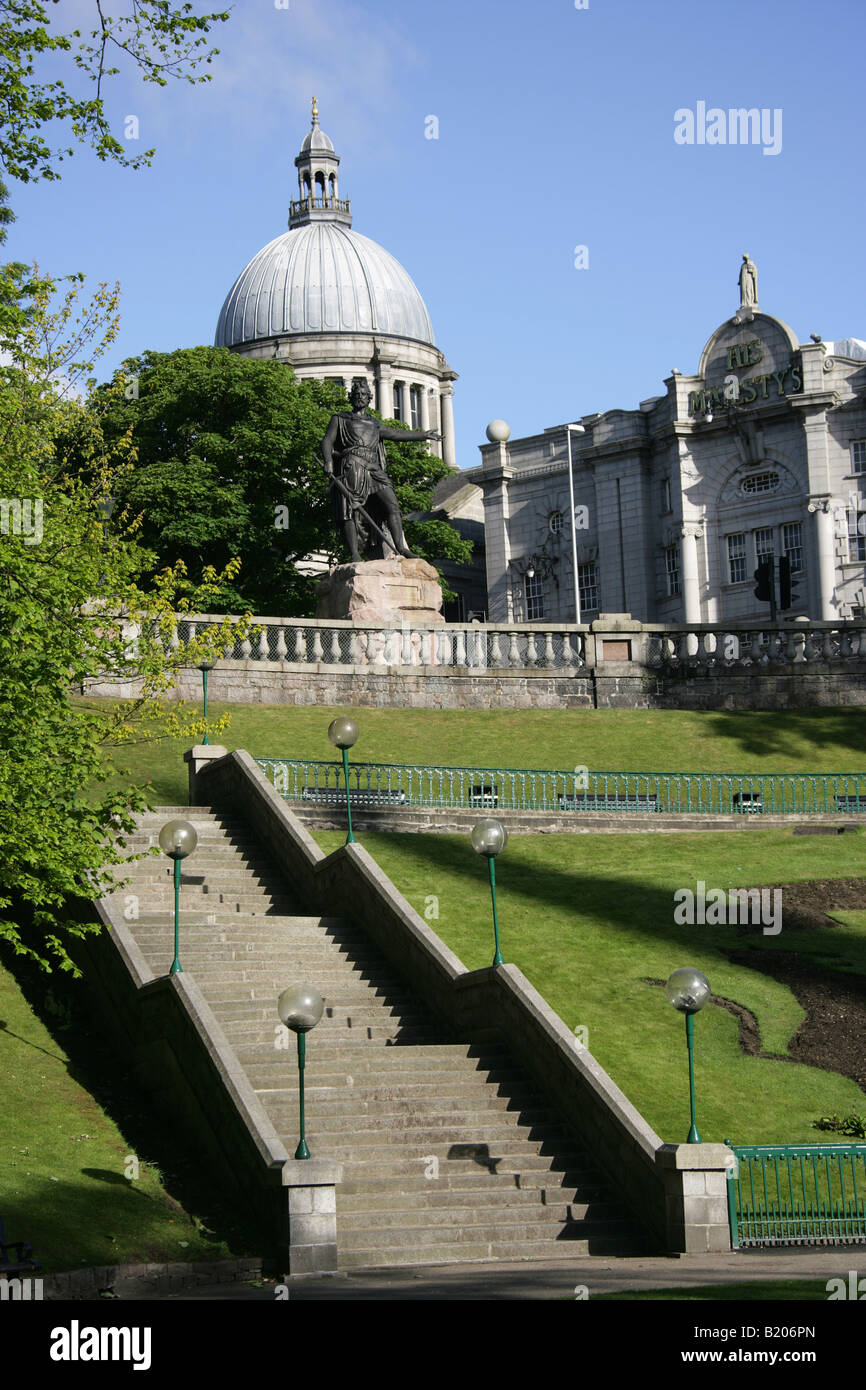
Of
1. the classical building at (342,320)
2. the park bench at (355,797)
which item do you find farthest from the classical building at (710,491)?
the park bench at (355,797)

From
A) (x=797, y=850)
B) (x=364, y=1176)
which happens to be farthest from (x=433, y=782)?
(x=364, y=1176)

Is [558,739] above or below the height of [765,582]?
below

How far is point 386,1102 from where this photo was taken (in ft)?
62.3

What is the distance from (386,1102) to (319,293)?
87.6 metres

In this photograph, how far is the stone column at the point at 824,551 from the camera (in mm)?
71062

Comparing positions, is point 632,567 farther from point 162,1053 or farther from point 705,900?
point 162,1053

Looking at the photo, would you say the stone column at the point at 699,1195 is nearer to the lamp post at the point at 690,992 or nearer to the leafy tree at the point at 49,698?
the lamp post at the point at 690,992

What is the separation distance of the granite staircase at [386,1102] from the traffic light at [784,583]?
46840mm

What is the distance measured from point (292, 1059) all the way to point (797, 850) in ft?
42.1

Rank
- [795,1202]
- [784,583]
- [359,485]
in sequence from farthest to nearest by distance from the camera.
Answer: [784,583]
[359,485]
[795,1202]

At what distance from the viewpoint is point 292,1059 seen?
1969 cm

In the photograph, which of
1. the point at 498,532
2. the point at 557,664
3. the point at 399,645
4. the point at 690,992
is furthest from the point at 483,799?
the point at 498,532

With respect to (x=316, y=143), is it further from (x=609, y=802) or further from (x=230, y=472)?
(x=609, y=802)

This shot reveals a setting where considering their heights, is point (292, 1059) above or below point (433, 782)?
below
